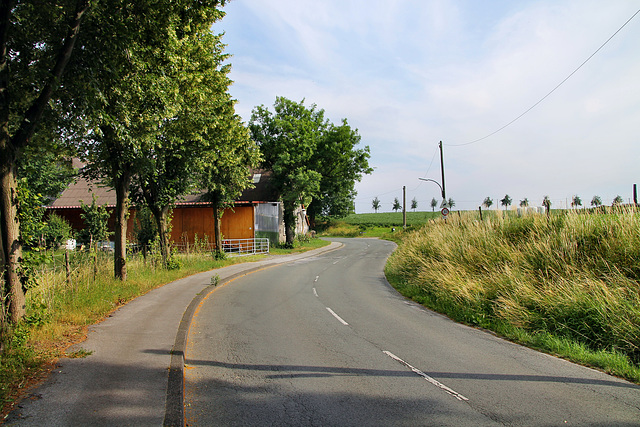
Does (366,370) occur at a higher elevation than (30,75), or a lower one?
lower

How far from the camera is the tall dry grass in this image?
7.50m

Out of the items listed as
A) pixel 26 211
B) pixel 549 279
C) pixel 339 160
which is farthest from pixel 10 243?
pixel 339 160

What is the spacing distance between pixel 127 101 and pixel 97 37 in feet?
6.39

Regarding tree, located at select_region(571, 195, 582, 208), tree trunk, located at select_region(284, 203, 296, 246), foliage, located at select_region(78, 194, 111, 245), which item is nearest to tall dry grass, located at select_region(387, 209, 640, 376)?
tree, located at select_region(571, 195, 582, 208)

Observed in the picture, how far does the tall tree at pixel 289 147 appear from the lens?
117 feet

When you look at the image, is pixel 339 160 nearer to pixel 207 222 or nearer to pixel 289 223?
pixel 289 223

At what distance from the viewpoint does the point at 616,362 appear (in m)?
6.11

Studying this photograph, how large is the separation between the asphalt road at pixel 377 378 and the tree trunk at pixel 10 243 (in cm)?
291

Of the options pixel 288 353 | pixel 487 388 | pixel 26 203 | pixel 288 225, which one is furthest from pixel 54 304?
pixel 288 225

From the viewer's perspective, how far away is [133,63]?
834 centimetres

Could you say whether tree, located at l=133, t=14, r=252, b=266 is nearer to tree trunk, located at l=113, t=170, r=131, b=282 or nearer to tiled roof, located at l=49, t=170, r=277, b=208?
tree trunk, located at l=113, t=170, r=131, b=282

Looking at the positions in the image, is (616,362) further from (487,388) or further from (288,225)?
(288,225)

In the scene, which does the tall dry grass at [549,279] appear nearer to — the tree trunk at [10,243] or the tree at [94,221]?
the tree trunk at [10,243]

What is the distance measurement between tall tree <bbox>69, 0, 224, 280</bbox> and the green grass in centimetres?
313
